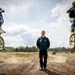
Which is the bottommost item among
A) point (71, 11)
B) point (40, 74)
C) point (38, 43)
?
point (40, 74)

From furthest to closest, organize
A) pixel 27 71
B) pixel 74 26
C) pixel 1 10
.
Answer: pixel 74 26
pixel 1 10
pixel 27 71

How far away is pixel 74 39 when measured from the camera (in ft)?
87.4

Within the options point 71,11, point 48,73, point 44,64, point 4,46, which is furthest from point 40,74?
point 71,11

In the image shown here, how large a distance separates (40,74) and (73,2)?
8.45 metres

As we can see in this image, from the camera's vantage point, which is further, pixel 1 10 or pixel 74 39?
pixel 74 39

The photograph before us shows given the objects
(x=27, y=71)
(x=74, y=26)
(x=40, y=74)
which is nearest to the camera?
(x=40, y=74)

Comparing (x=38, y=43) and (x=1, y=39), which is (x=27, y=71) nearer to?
(x=38, y=43)

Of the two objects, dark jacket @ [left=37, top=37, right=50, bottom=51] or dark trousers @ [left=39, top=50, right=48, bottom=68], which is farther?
dark trousers @ [left=39, top=50, right=48, bottom=68]

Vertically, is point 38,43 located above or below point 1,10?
below

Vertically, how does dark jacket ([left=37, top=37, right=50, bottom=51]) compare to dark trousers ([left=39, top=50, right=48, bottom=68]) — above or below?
above

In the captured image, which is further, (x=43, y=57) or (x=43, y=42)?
(x=43, y=57)

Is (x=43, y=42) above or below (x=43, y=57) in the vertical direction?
above

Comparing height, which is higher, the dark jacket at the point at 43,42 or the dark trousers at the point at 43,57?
the dark jacket at the point at 43,42

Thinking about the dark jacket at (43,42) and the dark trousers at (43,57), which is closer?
the dark jacket at (43,42)
